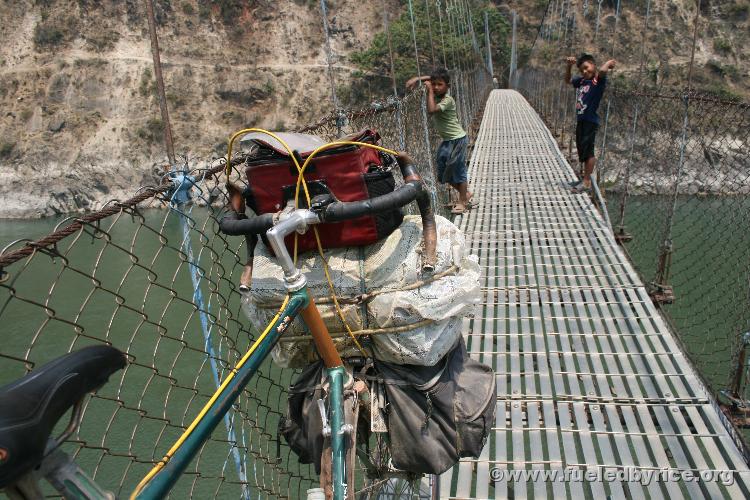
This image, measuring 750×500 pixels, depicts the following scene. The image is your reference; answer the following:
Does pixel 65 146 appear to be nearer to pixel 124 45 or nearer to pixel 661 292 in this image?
pixel 124 45

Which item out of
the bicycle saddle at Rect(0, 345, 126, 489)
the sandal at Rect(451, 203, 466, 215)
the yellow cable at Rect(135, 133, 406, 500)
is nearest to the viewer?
the bicycle saddle at Rect(0, 345, 126, 489)

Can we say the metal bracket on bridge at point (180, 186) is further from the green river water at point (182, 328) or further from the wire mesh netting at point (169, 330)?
→ the green river water at point (182, 328)

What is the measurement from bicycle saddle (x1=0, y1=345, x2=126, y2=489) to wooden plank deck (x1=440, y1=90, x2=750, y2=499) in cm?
160

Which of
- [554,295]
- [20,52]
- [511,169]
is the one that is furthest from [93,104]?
[554,295]

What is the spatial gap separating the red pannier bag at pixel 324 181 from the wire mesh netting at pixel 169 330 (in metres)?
0.18

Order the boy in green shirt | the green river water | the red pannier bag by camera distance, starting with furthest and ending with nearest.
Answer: the green river water < the boy in green shirt < the red pannier bag

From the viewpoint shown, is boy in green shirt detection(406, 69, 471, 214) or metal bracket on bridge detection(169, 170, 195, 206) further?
boy in green shirt detection(406, 69, 471, 214)

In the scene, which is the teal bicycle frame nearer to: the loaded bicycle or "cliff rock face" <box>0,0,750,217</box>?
the loaded bicycle

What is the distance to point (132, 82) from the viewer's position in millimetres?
29984

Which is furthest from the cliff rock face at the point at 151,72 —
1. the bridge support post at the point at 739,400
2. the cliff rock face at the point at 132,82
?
the bridge support post at the point at 739,400

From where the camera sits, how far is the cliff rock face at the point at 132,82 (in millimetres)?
28281

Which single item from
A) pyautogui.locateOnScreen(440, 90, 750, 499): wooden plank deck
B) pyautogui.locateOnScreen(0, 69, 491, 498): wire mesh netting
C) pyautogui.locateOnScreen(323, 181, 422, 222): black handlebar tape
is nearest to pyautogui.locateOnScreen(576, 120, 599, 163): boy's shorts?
pyautogui.locateOnScreen(440, 90, 750, 499): wooden plank deck

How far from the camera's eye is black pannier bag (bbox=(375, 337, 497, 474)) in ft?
4.62

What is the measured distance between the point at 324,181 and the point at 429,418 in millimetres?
689
